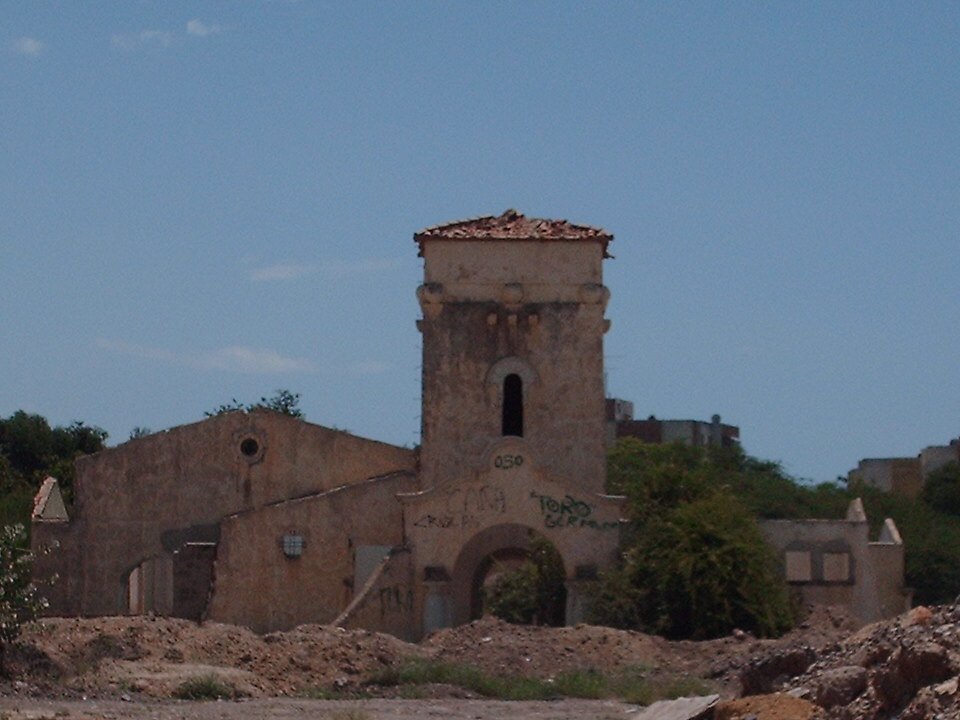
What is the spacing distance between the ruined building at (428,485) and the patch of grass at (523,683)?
23.1 feet

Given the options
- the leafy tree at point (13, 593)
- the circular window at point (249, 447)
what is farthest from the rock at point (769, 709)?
the circular window at point (249, 447)

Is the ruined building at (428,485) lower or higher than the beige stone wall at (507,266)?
lower

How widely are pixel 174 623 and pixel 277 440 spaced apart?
35.2 feet

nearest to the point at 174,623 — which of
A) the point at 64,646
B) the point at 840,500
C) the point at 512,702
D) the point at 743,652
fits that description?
the point at 64,646

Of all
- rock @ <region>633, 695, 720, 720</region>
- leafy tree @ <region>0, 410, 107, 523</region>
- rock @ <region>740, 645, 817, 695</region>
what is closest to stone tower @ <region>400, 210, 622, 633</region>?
rock @ <region>740, 645, 817, 695</region>

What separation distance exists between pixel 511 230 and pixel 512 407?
356 centimetres

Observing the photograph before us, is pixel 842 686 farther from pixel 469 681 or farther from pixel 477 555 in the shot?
pixel 477 555

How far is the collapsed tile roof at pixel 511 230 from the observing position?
1613 inches

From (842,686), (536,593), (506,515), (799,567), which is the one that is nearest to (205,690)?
(506,515)

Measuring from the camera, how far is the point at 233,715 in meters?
25.6

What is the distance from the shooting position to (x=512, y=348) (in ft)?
134

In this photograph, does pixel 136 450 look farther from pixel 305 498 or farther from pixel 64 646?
pixel 64 646

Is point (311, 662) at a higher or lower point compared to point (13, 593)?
lower

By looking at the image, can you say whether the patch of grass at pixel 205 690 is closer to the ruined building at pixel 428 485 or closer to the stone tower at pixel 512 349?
the ruined building at pixel 428 485
